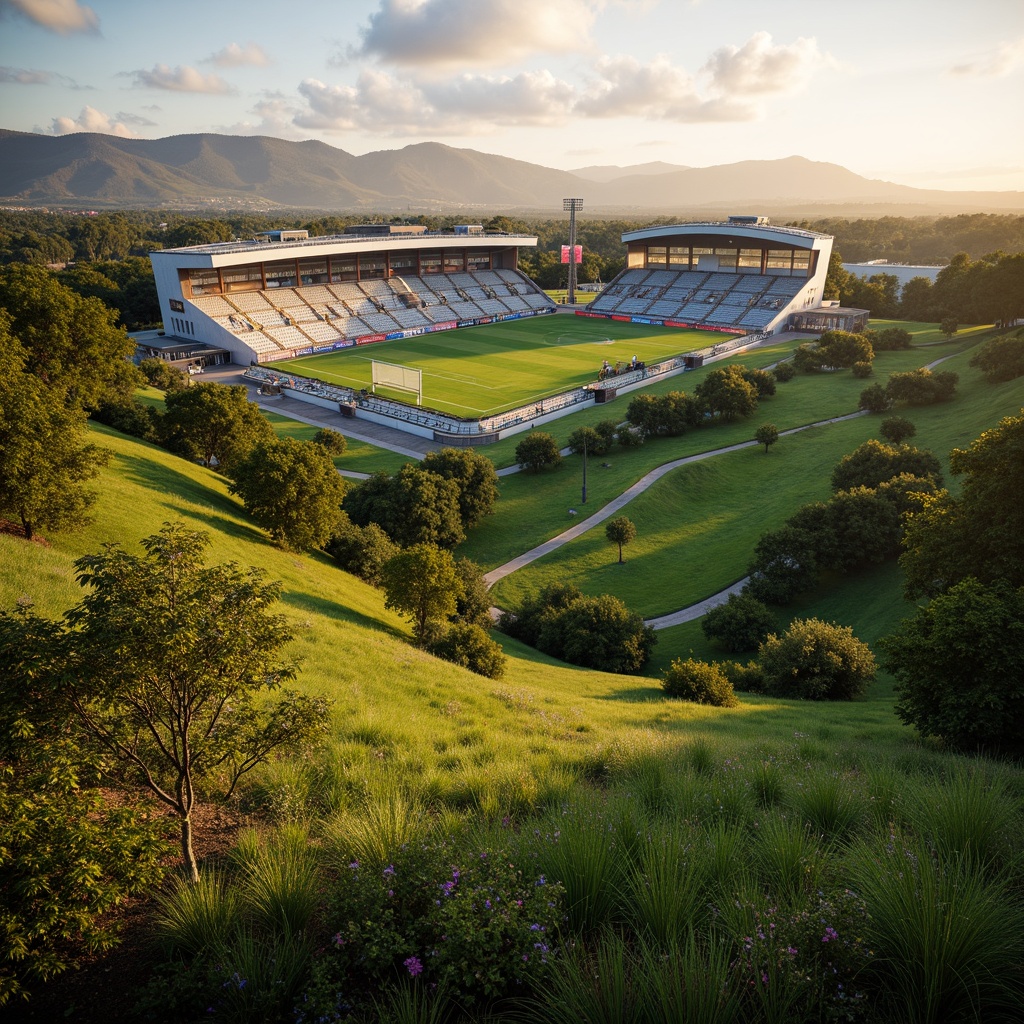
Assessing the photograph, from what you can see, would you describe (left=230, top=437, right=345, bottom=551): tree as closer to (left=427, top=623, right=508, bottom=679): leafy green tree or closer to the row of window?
(left=427, top=623, right=508, bottom=679): leafy green tree

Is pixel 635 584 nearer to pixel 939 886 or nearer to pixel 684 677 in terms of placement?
pixel 684 677

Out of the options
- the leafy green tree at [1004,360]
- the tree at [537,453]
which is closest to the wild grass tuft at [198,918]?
the tree at [537,453]

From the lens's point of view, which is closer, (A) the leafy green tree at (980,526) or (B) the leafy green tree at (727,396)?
(A) the leafy green tree at (980,526)

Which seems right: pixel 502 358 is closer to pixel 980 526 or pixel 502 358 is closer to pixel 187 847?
pixel 980 526

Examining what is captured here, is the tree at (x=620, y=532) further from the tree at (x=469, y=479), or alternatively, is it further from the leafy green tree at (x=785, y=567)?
the tree at (x=469, y=479)

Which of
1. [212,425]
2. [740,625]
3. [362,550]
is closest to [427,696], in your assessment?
[740,625]

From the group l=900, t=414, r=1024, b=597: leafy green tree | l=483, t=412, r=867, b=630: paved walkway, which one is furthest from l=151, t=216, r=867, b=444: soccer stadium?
l=900, t=414, r=1024, b=597: leafy green tree

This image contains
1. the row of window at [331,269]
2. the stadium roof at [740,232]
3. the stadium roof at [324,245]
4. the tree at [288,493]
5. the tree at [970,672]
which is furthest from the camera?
the stadium roof at [740,232]

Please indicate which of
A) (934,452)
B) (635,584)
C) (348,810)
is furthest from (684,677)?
(934,452)
